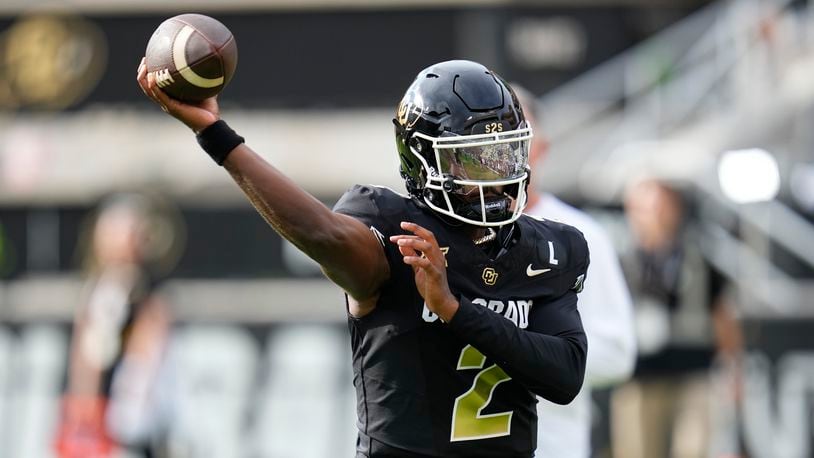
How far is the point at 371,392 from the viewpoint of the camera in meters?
3.56

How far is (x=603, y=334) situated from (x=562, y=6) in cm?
1108

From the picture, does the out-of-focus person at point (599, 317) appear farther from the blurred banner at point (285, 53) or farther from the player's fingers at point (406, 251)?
the blurred banner at point (285, 53)

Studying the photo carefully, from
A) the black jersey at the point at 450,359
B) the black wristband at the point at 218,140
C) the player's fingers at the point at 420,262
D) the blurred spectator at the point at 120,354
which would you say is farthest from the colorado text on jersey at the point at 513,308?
the blurred spectator at the point at 120,354

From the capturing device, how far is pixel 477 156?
3.53 metres

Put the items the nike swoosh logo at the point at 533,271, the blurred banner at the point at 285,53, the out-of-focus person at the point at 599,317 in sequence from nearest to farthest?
the nike swoosh logo at the point at 533,271
the out-of-focus person at the point at 599,317
the blurred banner at the point at 285,53

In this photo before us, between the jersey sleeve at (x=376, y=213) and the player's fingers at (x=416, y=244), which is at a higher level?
the jersey sleeve at (x=376, y=213)

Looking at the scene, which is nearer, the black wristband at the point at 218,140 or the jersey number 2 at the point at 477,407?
the black wristband at the point at 218,140

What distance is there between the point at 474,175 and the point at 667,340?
15.8ft

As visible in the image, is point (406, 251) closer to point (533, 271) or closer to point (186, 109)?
point (533, 271)

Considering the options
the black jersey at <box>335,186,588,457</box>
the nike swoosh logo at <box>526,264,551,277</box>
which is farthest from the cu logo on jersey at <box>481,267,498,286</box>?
the nike swoosh logo at <box>526,264,551,277</box>

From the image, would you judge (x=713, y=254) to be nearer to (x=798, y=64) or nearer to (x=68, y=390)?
(x=798, y=64)

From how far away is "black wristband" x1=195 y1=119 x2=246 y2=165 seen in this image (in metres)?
3.29

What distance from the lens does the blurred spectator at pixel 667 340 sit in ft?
26.3

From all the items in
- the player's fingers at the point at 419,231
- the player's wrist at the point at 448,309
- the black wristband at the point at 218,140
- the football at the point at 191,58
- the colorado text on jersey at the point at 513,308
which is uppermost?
the football at the point at 191,58
